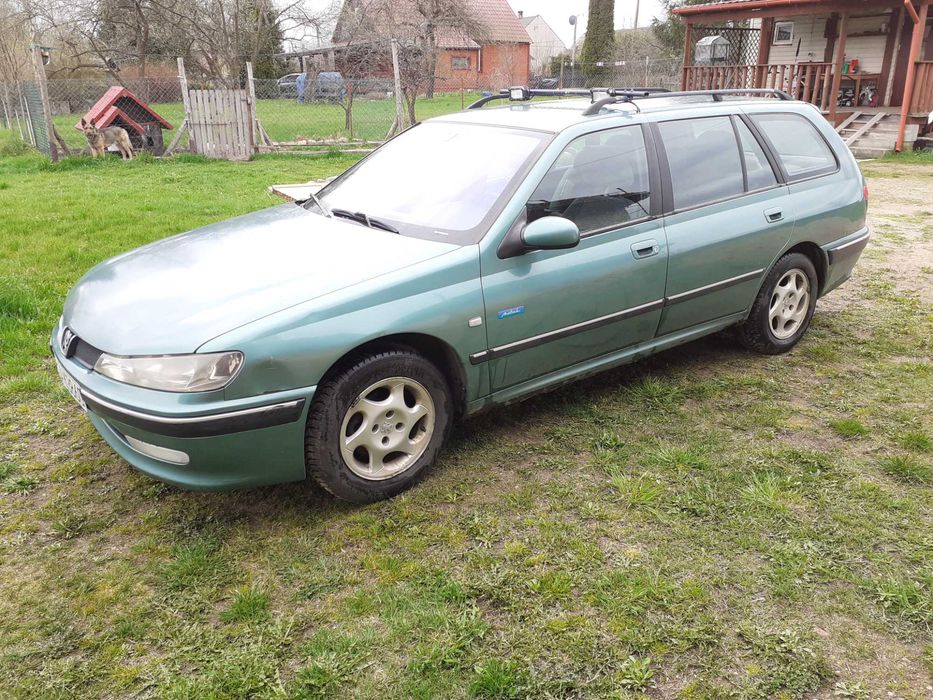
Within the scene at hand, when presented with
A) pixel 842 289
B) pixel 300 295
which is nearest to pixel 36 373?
pixel 300 295

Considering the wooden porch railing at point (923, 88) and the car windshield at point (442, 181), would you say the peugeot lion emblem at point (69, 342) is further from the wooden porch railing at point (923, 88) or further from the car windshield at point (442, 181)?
the wooden porch railing at point (923, 88)

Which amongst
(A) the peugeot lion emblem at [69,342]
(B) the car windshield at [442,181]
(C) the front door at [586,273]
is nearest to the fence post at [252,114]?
(B) the car windshield at [442,181]

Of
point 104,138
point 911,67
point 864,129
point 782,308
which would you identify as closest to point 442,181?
point 782,308

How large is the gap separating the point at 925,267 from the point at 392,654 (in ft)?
21.7

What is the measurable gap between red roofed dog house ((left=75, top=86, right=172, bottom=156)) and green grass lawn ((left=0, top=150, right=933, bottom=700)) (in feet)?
36.4

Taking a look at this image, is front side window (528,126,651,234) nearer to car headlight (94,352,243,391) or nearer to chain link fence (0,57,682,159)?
car headlight (94,352,243,391)

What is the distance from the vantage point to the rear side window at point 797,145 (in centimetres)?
473

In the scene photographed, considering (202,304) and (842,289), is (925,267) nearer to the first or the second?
(842,289)

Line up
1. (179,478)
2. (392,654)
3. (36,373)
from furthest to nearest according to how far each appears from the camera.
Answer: (36,373) → (179,478) → (392,654)

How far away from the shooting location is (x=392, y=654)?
2.45 meters

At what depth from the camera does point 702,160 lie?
14.1 feet

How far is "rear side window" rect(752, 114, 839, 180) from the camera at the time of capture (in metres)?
4.73

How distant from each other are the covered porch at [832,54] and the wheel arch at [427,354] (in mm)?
16474

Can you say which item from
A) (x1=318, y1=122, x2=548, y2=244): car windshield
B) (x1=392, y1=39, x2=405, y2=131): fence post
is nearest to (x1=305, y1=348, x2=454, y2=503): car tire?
(x1=318, y1=122, x2=548, y2=244): car windshield
